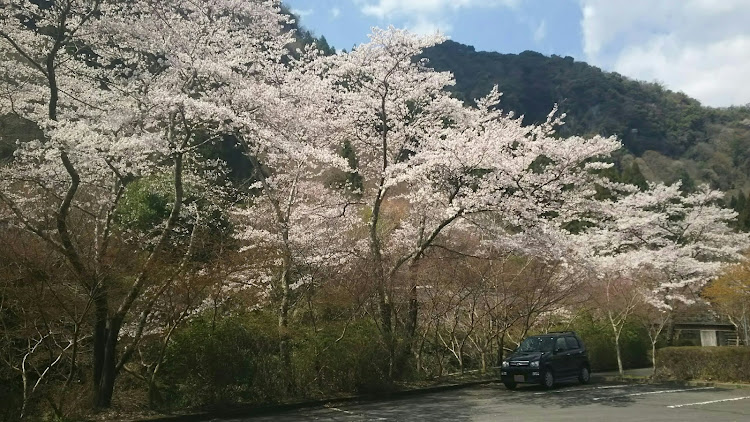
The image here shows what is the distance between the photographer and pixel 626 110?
269 feet

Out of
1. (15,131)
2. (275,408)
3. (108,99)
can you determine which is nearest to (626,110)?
Answer: (15,131)

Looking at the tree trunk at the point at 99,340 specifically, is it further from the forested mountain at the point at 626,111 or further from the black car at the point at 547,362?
the forested mountain at the point at 626,111

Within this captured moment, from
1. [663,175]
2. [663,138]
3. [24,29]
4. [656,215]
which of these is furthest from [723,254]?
[663,138]

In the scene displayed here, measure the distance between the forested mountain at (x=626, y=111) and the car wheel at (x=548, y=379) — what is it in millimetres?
48806

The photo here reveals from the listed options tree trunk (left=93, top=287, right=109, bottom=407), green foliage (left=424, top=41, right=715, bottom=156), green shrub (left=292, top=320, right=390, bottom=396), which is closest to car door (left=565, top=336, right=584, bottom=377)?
green shrub (left=292, top=320, right=390, bottom=396)

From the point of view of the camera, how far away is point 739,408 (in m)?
11.0

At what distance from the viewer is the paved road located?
33.2 ft

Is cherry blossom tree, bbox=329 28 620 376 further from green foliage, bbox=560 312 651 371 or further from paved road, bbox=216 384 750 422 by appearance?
green foliage, bbox=560 312 651 371

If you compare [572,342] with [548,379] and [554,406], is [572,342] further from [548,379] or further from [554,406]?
[554,406]

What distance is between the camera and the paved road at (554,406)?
1012cm

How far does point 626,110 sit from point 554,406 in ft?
261

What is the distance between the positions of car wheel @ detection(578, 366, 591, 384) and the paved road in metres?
1.10

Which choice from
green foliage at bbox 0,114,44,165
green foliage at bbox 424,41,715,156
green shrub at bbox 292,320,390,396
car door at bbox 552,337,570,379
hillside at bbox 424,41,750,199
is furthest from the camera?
green foliage at bbox 424,41,715,156

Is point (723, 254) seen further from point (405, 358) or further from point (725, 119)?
point (725, 119)
